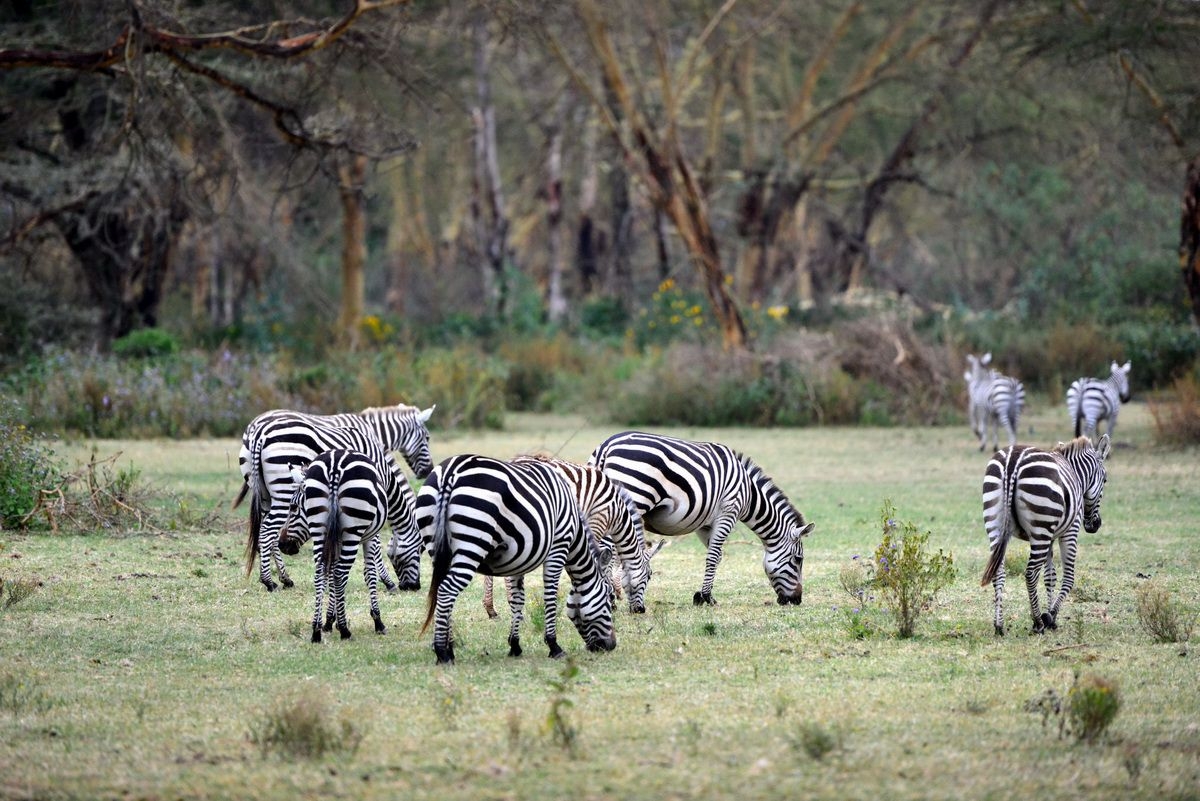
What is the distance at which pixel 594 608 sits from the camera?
8.45 metres

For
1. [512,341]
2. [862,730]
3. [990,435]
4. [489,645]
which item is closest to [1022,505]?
[862,730]

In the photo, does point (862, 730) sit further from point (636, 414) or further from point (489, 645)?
point (636, 414)

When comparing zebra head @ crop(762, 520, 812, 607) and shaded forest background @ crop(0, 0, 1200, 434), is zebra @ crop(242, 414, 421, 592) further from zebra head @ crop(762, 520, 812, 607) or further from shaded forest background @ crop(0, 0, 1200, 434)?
shaded forest background @ crop(0, 0, 1200, 434)

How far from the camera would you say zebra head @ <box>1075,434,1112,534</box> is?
930cm

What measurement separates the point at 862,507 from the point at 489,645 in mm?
7714

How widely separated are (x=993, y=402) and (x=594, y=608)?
13050 millimetres

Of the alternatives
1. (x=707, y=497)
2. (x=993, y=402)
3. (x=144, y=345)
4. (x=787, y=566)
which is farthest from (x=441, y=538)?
(x=144, y=345)

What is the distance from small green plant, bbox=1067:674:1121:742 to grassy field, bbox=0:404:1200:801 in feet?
0.23

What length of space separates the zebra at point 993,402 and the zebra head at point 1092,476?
10.0 metres

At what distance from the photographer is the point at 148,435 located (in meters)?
21.4

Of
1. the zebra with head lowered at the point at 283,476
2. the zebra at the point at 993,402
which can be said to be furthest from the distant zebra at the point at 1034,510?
the zebra at the point at 993,402

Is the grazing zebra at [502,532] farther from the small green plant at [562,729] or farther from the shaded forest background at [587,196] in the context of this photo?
the shaded forest background at [587,196]

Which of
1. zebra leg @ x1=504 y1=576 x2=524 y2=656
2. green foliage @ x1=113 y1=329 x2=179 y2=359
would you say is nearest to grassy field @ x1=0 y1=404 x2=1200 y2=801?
zebra leg @ x1=504 y1=576 x2=524 y2=656

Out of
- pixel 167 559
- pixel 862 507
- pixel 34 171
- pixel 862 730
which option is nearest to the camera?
pixel 862 730
